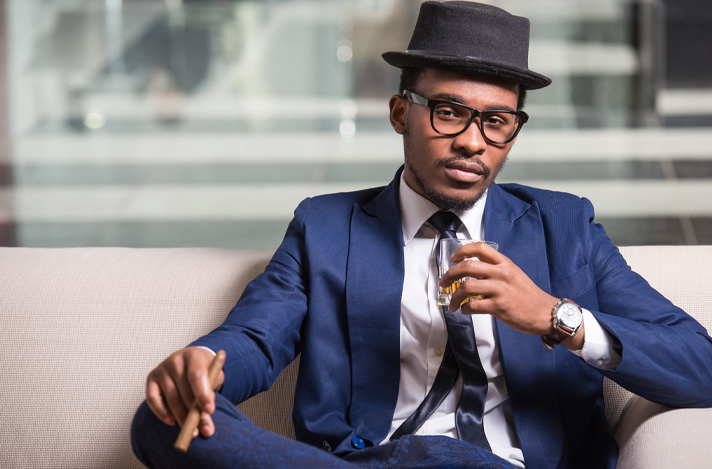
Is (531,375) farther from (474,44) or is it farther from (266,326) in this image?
(474,44)

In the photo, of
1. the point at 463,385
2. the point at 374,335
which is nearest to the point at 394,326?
the point at 374,335

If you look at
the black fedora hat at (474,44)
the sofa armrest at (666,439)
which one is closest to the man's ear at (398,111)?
the black fedora hat at (474,44)

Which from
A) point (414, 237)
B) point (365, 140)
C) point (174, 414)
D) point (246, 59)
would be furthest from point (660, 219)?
point (174, 414)

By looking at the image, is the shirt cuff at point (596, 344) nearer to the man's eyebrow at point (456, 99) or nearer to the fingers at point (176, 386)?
the man's eyebrow at point (456, 99)

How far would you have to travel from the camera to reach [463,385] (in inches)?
70.0

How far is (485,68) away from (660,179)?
341 centimetres

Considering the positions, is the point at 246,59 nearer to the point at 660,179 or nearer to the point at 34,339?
the point at 660,179

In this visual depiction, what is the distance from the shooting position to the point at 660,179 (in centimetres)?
484

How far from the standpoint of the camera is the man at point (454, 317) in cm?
169

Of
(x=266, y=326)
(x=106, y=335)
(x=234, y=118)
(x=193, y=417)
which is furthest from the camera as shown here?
(x=234, y=118)

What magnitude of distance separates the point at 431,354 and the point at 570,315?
1.11 ft

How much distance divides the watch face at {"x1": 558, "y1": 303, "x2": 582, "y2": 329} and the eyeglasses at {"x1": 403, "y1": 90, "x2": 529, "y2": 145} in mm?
394

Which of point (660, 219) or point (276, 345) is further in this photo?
point (660, 219)

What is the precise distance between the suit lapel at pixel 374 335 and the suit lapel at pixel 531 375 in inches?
8.9
